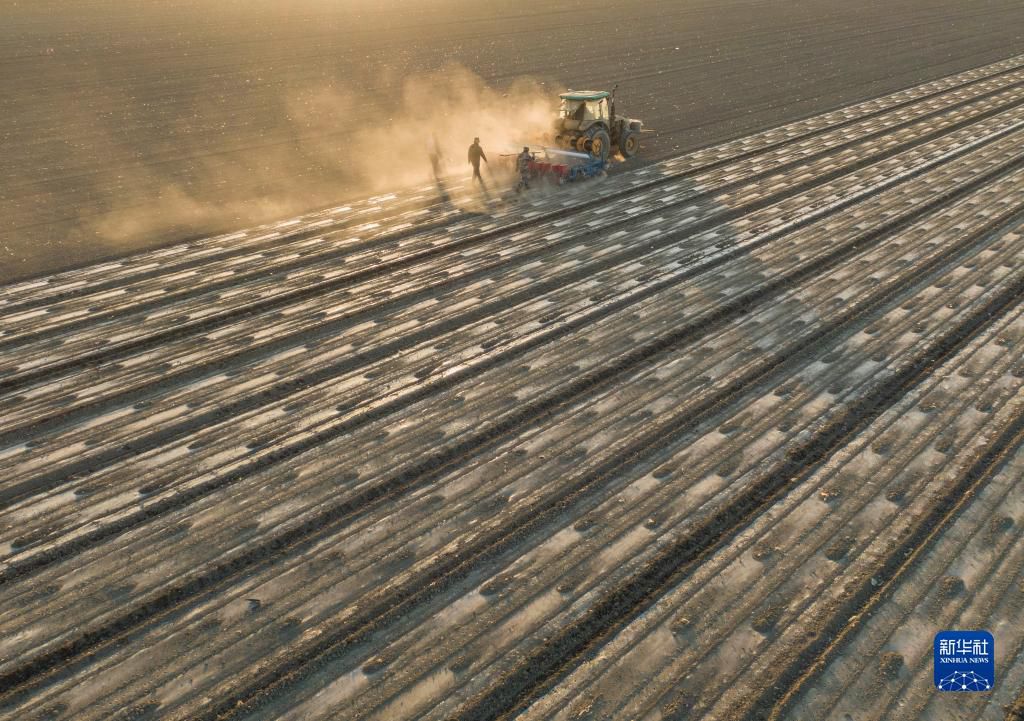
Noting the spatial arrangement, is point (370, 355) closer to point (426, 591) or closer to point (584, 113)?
point (426, 591)

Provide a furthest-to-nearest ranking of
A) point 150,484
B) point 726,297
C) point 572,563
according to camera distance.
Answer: point 726,297, point 150,484, point 572,563

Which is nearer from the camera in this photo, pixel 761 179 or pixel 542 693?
pixel 542 693

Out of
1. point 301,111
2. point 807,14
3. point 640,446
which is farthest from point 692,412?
point 807,14

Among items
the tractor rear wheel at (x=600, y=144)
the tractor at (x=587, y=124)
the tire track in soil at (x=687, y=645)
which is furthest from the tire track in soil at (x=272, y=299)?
the tire track in soil at (x=687, y=645)

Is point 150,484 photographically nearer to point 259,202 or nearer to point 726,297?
point 726,297

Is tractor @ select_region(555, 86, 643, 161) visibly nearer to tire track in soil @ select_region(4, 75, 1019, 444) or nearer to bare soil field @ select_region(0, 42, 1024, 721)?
bare soil field @ select_region(0, 42, 1024, 721)
